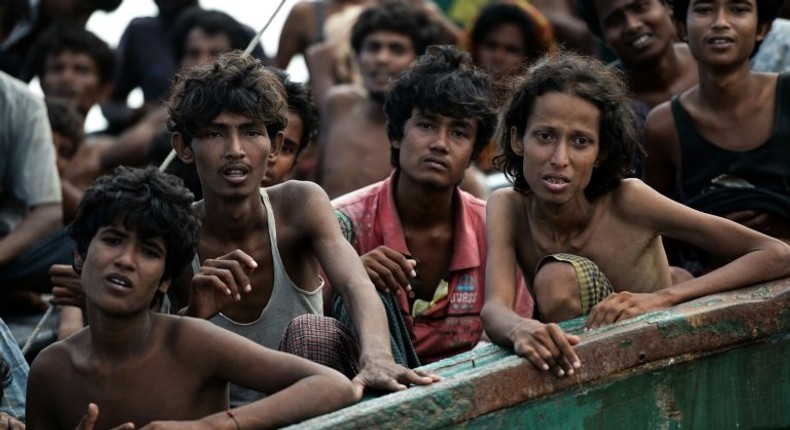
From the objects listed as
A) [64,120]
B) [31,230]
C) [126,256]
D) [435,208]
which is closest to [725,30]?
[435,208]

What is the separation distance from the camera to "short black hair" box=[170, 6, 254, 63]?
8750mm

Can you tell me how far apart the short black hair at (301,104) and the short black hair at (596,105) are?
1095mm

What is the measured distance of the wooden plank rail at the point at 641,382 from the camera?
4148 mm

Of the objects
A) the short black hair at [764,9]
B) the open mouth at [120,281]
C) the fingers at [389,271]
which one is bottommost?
the fingers at [389,271]

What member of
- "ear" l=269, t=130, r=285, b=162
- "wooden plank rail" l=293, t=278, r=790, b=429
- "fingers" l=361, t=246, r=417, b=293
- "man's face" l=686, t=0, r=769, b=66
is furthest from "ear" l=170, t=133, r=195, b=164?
"man's face" l=686, t=0, r=769, b=66

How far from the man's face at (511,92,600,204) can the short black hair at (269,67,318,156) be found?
1268 mm

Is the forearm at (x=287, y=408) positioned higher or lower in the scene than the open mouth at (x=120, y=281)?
lower

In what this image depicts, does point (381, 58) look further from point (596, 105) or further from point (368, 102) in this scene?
point (596, 105)

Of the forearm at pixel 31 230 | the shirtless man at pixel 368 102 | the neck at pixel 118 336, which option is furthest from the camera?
the shirtless man at pixel 368 102

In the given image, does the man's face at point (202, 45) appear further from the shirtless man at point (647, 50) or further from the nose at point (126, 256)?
the nose at point (126, 256)

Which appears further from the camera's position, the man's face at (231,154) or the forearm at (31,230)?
the forearm at (31,230)

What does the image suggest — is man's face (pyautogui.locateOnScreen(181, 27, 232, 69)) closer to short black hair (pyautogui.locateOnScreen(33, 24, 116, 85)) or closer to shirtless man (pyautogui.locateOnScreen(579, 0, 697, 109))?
short black hair (pyautogui.locateOnScreen(33, 24, 116, 85))

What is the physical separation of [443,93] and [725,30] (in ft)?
3.13

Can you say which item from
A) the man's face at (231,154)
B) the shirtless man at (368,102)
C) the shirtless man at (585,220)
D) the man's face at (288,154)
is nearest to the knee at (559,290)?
the shirtless man at (585,220)
